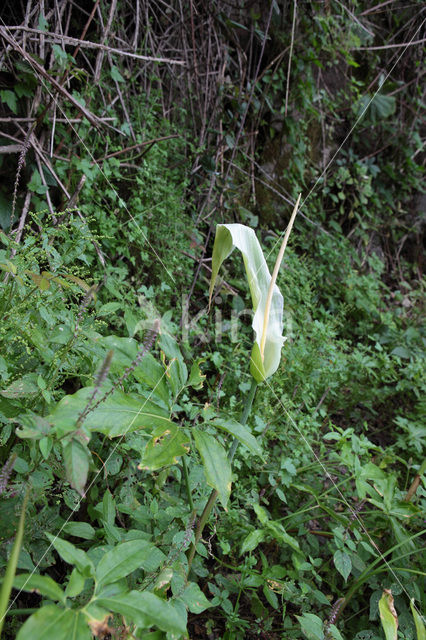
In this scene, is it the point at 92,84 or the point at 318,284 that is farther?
the point at 318,284

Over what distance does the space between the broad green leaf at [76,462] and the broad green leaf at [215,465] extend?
7.3 inches

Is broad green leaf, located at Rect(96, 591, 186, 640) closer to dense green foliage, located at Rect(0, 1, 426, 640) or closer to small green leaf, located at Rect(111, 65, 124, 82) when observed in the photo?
dense green foliage, located at Rect(0, 1, 426, 640)

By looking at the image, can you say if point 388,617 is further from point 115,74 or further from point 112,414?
point 115,74

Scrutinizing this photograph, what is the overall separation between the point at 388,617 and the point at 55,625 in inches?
26.1

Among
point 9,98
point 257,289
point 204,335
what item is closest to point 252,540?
point 257,289

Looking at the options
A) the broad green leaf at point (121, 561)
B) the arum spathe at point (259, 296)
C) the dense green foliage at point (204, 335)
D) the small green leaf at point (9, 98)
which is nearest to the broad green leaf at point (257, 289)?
the arum spathe at point (259, 296)

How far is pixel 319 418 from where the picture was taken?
5.91ft

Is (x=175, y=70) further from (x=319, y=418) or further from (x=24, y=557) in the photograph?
(x=24, y=557)

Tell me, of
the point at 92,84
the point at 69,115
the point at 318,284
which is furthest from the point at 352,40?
the point at 69,115

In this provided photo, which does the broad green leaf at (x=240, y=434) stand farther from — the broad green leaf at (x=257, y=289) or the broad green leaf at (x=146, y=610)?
the broad green leaf at (x=146, y=610)

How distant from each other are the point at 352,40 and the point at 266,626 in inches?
119

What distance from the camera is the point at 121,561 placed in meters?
0.62

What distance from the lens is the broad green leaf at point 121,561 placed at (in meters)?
0.60

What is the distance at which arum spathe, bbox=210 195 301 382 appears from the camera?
32.5 inches
